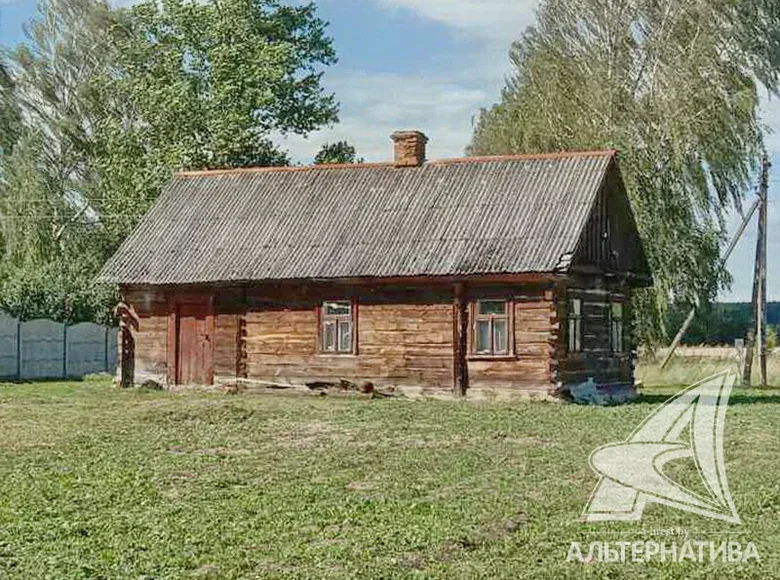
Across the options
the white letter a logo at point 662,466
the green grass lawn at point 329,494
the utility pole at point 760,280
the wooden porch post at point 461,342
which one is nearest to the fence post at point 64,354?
the green grass lawn at point 329,494

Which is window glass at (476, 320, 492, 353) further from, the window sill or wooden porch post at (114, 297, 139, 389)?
wooden porch post at (114, 297, 139, 389)

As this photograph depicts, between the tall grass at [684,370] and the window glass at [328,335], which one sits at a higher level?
the window glass at [328,335]

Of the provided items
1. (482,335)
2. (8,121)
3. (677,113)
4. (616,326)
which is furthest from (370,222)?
(8,121)

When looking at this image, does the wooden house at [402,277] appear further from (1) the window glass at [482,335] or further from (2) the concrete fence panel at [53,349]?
(2) the concrete fence panel at [53,349]

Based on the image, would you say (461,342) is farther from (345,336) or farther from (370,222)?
(370,222)

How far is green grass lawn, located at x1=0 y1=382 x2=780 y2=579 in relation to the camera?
9180 mm

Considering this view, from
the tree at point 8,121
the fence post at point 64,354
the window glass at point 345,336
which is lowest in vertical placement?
the fence post at point 64,354

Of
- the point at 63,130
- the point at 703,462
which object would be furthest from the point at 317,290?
the point at 63,130

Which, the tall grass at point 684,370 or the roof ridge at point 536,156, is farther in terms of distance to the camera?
the tall grass at point 684,370

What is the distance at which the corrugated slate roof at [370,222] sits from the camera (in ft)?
81.3

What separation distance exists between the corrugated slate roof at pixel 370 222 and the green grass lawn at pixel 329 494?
14.6ft

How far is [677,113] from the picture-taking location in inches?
1292

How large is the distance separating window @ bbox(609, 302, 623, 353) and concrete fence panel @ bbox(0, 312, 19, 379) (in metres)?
16.3

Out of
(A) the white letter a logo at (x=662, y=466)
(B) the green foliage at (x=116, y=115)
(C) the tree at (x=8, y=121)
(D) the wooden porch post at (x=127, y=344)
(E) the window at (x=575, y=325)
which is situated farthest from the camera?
(C) the tree at (x=8, y=121)
